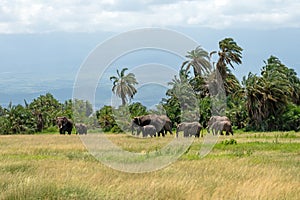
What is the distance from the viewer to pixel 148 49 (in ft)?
62.7

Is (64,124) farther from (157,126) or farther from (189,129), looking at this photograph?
(189,129)

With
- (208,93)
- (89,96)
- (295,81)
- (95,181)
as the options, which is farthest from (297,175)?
(295,81)

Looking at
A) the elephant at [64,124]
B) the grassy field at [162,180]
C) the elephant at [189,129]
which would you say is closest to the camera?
the grassy field at [162,180]

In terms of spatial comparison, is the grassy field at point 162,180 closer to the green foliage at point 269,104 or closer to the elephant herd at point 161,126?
the elephant herd at point 161,126

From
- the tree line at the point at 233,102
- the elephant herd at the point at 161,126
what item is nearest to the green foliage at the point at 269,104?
the tree line at the point at 233,102

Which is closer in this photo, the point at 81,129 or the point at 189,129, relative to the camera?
the point at 189,129

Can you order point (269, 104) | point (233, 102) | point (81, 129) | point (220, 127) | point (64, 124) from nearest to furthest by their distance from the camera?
point (81, 129) → point (220, 127) → point (64, 124) → point (269, 104) → point (233, 102)

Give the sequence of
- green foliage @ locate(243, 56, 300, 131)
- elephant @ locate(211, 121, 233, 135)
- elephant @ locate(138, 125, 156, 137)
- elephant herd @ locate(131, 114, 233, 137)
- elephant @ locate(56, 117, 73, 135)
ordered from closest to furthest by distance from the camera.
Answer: elephant herd @ locate(131, 114, 233, 137)
elephant @ locate(138, 125, 156, 137)
elephant @ locate(211, 121, 233, 135)
elephant @ locate(56, 117, 73, 135)
green foliage @ locate(243, 56, 300, 131)

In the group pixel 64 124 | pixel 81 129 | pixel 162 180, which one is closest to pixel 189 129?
pixel 81 129

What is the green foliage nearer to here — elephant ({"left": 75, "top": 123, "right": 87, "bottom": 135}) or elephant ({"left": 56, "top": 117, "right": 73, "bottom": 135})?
elephant ({"left": 56, "top": 117, "right": 73, "bottom": 135})

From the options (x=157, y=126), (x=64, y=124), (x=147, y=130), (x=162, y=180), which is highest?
(x=64, y=124)

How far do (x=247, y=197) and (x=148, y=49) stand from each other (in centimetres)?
844

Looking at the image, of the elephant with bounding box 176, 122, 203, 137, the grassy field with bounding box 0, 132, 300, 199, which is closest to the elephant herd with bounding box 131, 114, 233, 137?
the elephant with bounding box 176, 122, 203, 137

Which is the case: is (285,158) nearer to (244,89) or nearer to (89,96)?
(89,96)
